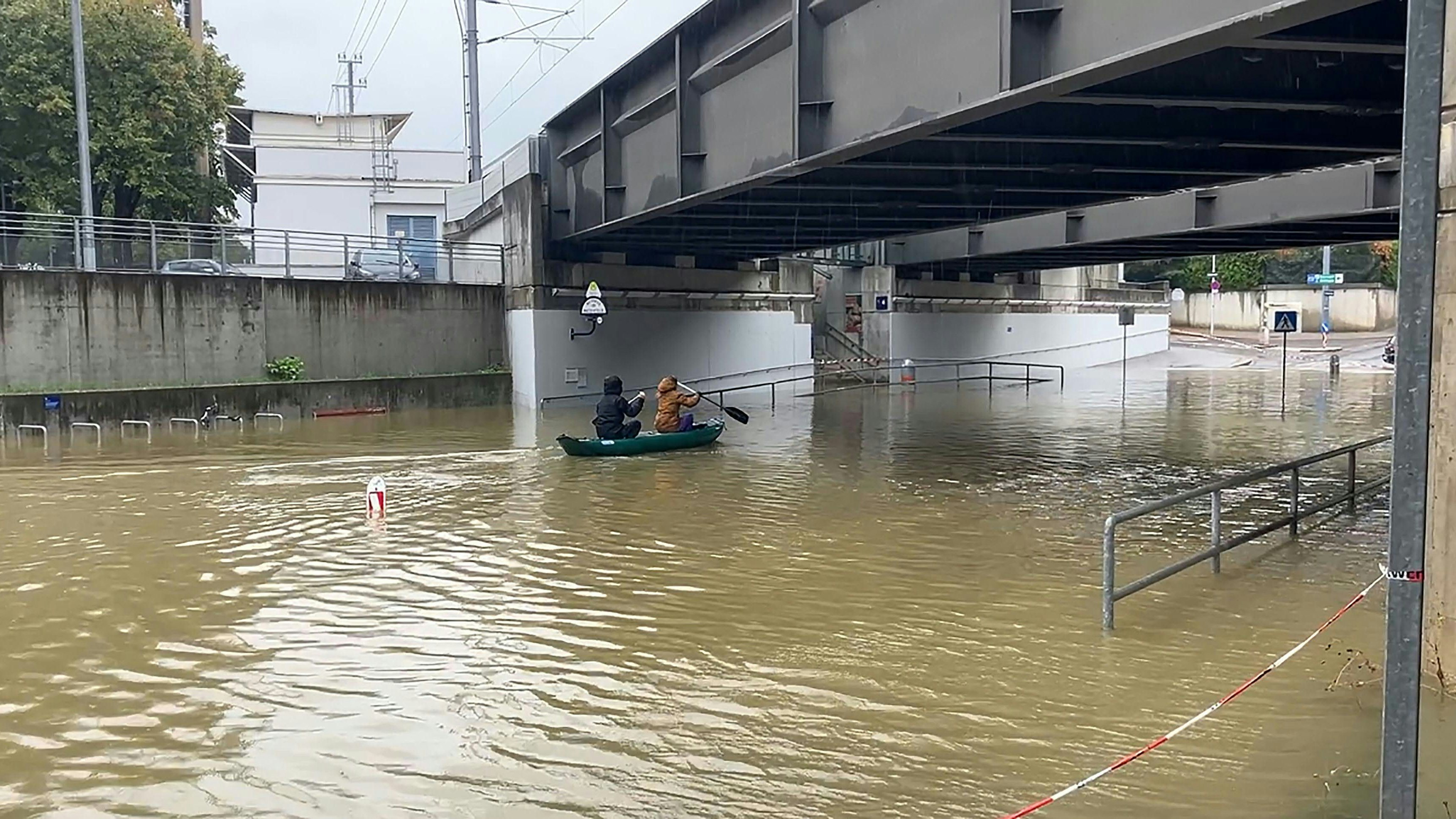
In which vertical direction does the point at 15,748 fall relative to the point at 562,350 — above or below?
below

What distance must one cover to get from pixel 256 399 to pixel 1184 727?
22857 mm

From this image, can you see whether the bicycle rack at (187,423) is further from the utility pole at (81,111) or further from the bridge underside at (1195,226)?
the bridge underside at (1195,226)

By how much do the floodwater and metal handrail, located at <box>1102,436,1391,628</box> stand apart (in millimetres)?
265

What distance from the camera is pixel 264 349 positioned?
86.5 feet

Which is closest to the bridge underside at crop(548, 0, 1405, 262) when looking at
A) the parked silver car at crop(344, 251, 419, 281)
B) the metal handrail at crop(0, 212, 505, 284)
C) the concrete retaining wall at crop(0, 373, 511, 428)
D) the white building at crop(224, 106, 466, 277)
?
the concrete retaining wall at crop(0, 373, 511, 428)

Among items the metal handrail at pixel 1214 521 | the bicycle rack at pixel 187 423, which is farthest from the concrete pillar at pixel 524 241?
the metal handrail at pixel 1214 521

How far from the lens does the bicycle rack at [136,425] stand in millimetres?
22914

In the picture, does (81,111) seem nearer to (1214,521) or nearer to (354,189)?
(354,189)

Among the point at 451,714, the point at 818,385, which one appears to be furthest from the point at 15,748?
the point at 818,385

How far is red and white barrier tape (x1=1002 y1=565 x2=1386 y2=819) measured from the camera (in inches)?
217

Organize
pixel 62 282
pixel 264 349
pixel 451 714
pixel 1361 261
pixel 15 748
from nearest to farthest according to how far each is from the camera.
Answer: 1. pixel 15 748
2. pixel 451 714
3. pixel 62 282
4. pixel 264 349
5. pixel 1361 261

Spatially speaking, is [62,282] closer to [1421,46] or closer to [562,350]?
[562,350]

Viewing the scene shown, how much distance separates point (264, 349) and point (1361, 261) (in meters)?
69.3

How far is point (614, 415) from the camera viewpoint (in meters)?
19.0
